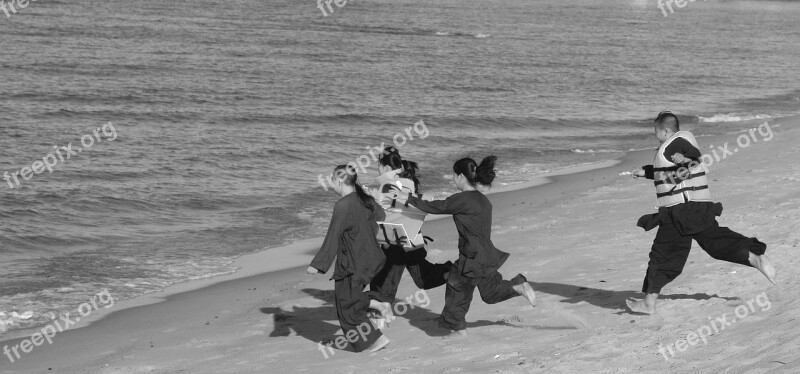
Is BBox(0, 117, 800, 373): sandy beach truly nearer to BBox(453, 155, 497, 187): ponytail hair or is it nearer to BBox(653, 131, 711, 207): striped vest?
BBox(653, 131, 711, 207): striped vest

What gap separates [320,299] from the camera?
A: 10367 millimetres

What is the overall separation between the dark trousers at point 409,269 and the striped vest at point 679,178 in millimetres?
1904

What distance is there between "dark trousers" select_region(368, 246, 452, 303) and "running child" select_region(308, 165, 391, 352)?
55 cm

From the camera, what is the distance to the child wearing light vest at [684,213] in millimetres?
7949

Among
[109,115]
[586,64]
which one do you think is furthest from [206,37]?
[109,115]

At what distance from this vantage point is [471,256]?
8.26m

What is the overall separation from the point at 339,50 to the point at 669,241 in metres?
36.9

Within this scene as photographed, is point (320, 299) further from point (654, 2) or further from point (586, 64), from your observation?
point (654, 2)
